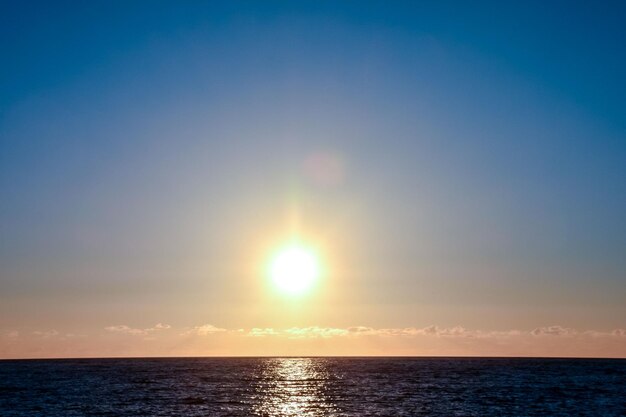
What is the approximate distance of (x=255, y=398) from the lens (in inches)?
3337

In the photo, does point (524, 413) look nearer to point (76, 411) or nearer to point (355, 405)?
point (355, 405)

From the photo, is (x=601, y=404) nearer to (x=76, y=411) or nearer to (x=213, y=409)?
(x=213, y=409)

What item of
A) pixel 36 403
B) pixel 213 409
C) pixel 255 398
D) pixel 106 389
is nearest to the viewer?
pixel 213 409

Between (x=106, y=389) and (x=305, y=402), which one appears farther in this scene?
(x=106, y=389)

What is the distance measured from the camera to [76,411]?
70.6 metres

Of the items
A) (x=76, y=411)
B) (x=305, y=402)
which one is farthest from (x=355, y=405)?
(x=76, y=411)

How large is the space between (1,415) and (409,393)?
54082 mm

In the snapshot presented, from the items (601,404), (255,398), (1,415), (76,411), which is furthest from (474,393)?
(1,415)

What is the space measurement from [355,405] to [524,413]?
19.0 metres

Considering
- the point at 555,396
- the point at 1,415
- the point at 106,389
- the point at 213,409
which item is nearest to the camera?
the point at 1,415

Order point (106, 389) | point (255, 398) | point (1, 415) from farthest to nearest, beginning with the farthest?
point (106, 389), point (255, 398), point (1, 415)

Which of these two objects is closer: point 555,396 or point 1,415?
point 1,415

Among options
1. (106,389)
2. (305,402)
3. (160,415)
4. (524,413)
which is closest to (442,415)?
(524,413)

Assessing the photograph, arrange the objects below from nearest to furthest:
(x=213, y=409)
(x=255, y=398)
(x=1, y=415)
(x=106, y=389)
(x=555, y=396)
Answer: (x=1, y=415) < (x=213, y=409) < (x=255, y=398) < (x=555, y=396) < (x=106, y=389)
